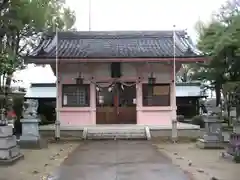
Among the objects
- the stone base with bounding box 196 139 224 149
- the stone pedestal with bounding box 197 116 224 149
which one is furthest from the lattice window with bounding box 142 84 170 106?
the stone base with bounding box 196 139 224 149

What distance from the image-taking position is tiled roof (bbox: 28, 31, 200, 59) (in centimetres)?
2434

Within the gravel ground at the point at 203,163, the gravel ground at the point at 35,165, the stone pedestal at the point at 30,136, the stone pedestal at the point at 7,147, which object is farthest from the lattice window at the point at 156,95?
the stone pedestal at the point at 7,147

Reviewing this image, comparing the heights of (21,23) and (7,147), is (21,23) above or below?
above

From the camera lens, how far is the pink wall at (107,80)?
2517 centimetres

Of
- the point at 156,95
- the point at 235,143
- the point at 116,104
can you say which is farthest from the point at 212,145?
the point at 116,104

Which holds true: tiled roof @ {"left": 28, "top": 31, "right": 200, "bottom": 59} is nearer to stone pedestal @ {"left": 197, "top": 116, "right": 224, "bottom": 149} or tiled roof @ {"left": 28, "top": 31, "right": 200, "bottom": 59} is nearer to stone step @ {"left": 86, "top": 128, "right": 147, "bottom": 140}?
stone step @ {"left": 86, "top": 128, "right": 147, "bottom": 140}

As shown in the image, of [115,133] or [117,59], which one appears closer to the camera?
[115,133]

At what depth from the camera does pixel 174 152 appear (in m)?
16.4

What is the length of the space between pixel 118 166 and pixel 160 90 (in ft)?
44.6

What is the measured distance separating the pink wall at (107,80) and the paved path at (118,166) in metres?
7.95

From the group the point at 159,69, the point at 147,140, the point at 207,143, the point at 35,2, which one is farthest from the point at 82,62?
the point at 207,143

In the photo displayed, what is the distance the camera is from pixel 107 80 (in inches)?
1009

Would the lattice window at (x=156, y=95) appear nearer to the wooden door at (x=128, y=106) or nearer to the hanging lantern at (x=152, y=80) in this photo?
the hanging lantern at (x=152, y=80)

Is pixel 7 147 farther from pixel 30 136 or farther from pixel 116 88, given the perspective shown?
pixel 116 88
